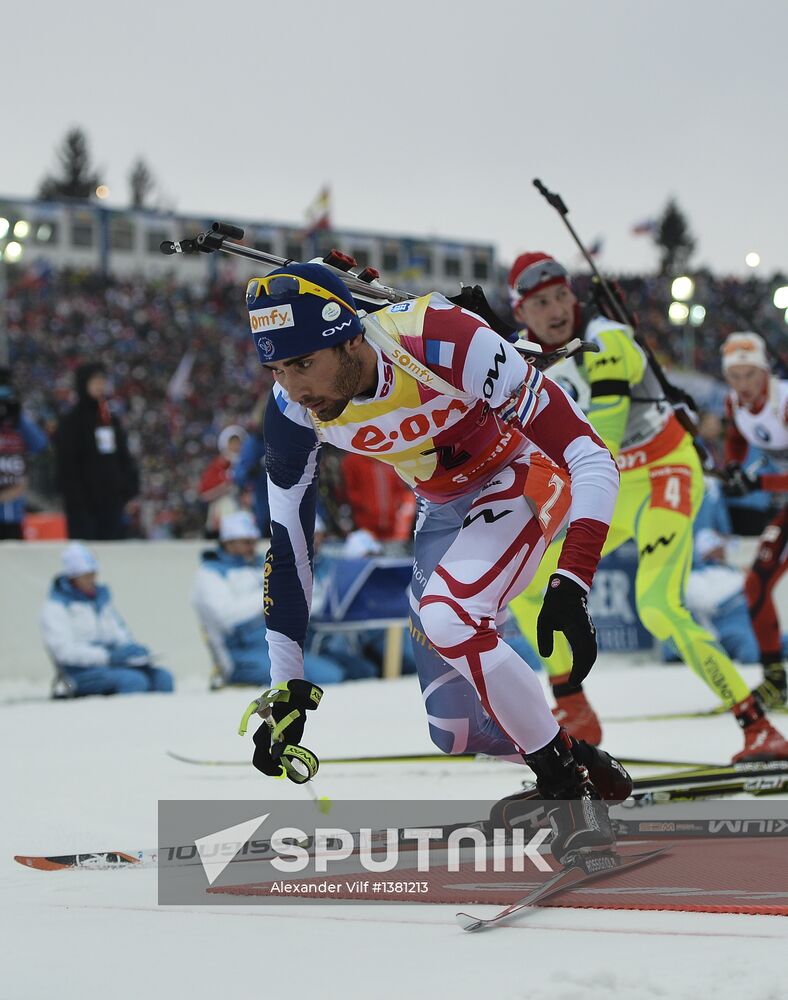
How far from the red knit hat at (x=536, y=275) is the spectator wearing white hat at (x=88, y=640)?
488cm

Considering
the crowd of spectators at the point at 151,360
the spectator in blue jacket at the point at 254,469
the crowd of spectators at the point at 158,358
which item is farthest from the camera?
the crowd of spectators at the point at 151,360

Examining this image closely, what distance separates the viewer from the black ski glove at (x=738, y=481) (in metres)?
8.27

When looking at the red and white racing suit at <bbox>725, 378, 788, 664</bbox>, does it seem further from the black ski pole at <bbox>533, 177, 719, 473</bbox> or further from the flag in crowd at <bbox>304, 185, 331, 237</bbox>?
the flag in crowd at <bbox>304, 185, 331, 237</bbox>

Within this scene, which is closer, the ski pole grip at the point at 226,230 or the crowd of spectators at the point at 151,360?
Answer: the ski pole grip at the point at 226,230

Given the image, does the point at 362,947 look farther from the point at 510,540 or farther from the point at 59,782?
the point at 59,782

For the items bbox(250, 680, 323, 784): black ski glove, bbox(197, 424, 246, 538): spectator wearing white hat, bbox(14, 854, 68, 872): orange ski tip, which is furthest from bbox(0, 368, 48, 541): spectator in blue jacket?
bbox(250, 680, 323, 784): black ski glove

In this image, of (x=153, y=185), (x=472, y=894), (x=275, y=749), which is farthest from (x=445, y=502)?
(x=153, y=185)

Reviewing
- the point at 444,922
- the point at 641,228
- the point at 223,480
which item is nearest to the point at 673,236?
the point at 641,228

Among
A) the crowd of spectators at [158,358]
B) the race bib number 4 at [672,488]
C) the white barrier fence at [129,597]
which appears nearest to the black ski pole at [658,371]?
the race bib number 4 at [672,488]

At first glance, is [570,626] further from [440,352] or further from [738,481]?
[738,481]

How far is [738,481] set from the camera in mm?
8281

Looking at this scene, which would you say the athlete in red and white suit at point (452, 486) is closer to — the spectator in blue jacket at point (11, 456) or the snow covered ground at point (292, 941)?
the snow covered ground at point (292, 941)

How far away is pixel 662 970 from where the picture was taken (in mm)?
2559

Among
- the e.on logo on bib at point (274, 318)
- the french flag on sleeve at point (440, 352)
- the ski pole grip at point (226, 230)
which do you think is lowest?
the french flag on sleeve at point (440, 352)
